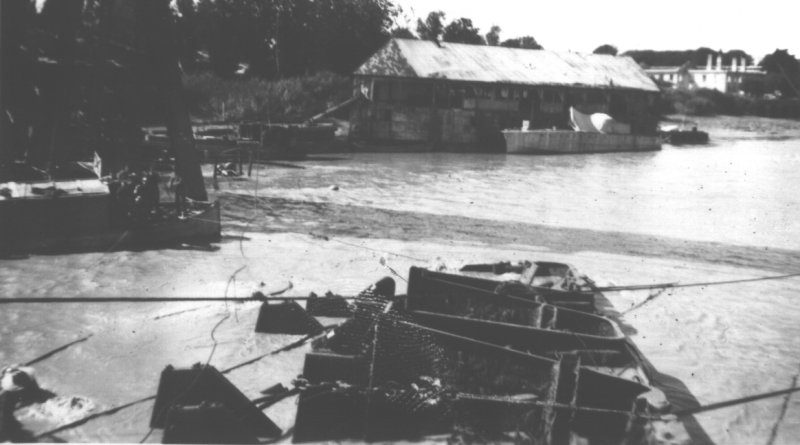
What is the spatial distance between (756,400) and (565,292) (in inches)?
96.6

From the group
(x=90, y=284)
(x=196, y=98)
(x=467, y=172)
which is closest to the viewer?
(x=90, y=284)

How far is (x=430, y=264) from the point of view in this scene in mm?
12234

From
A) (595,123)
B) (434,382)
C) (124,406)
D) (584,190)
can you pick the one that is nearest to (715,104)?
(595,123)

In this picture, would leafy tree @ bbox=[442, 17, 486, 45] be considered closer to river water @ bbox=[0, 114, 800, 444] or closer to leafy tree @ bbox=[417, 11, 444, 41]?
leafy tree @ bbox=[417, 11, 444, 41]

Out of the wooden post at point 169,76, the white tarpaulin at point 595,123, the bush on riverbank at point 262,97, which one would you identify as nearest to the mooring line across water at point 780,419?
the wooden post at point 169,76

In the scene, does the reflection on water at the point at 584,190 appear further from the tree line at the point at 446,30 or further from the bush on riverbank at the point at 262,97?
the tree line at the point at 446,30

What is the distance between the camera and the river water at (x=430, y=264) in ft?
A: 23.7

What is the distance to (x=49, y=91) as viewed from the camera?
39.8 feet

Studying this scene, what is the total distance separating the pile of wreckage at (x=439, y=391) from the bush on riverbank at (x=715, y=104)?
206 feet

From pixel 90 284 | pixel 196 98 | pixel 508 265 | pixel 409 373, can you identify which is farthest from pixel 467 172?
pixel 409 373

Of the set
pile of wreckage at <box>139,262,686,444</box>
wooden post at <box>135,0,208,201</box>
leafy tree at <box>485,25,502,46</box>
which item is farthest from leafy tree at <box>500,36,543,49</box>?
pile of wreckage at <box>139,262,686,444</box>

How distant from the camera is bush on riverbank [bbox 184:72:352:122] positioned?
3591 cm

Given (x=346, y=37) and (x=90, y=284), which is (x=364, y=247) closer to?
(x=90, y=284)

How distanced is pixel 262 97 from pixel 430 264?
88.6 ft
